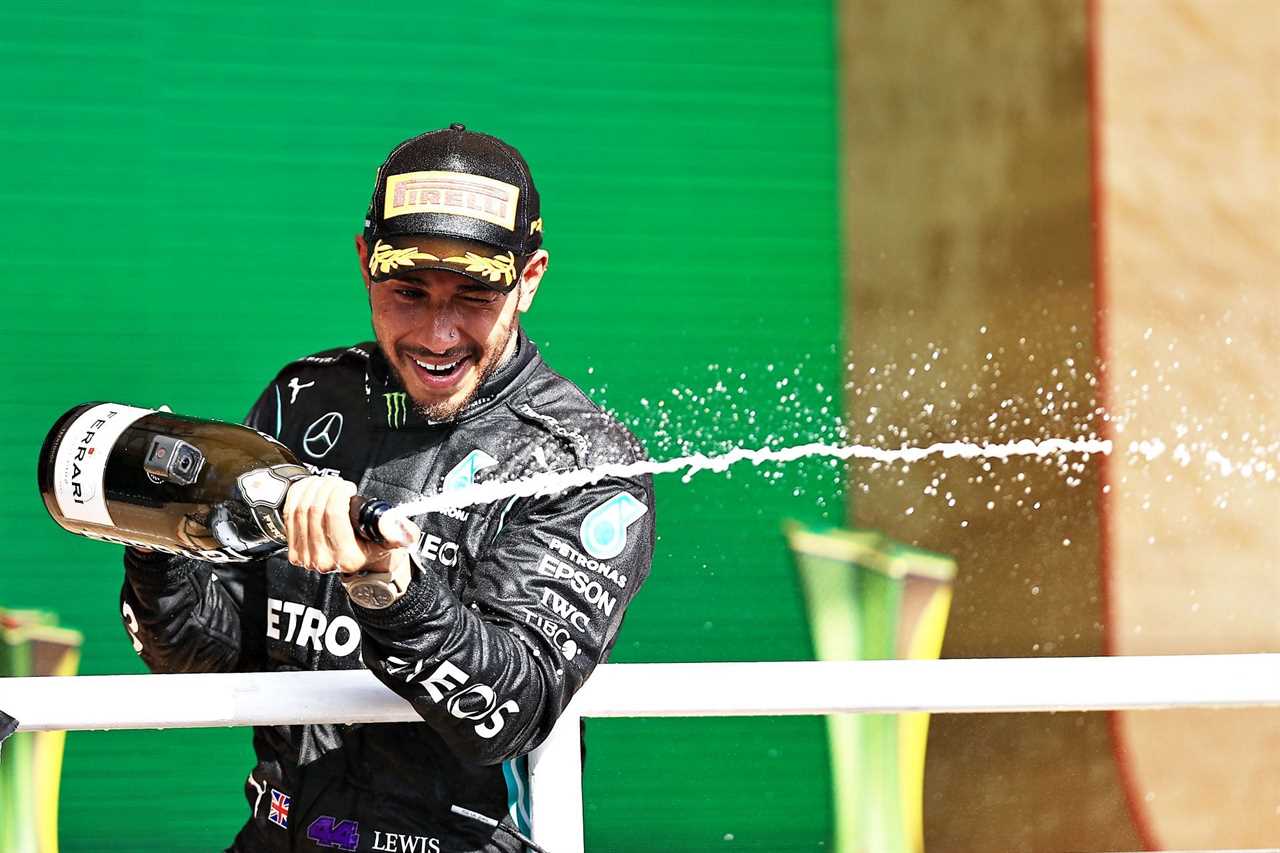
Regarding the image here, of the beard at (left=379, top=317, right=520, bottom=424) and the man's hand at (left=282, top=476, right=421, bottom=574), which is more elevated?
the beard at (left=379, top=317, right=520, bottom=424)

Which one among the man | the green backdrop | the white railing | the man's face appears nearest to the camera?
the white railing

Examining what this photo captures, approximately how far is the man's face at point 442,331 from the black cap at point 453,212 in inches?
1.3

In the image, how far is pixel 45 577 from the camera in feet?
9.50

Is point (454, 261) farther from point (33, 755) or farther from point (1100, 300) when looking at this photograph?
point (1100, 300)

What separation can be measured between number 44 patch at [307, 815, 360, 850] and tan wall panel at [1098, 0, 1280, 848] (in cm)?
217

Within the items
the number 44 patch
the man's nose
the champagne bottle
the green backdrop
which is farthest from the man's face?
the green backdrop

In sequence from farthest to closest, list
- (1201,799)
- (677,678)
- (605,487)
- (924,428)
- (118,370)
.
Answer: (1201,799) → (924,428) → (118,370) → (605,487) → (677,678)

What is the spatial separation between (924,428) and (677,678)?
1847 mm

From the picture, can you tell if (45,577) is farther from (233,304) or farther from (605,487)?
(605,487)

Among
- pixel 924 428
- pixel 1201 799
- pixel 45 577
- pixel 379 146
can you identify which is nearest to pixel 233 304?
pixel 379 146

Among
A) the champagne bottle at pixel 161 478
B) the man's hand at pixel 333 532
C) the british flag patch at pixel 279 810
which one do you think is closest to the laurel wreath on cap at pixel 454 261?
the champagne bottle at pixel 161 478

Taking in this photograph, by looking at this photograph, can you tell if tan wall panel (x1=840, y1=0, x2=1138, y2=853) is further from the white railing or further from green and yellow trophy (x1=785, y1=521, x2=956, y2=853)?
the white railing

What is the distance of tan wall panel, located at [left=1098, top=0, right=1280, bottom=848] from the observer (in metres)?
3.20

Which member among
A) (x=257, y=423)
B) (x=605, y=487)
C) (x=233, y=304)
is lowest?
(x=605, y=487)
